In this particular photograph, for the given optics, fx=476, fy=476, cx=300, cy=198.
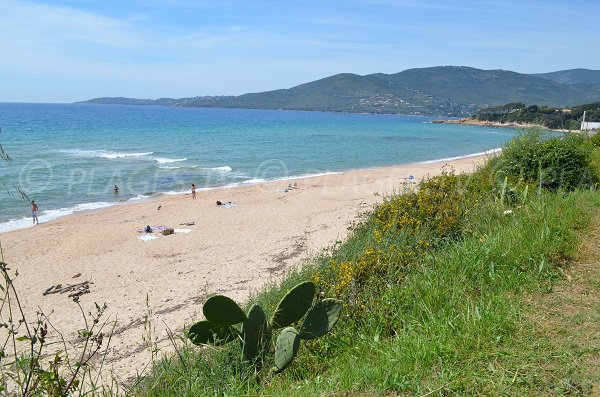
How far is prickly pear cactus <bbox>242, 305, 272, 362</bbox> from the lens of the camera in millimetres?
4094

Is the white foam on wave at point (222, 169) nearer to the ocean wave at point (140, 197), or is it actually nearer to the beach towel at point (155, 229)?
the ocean wave at point (140, 197)

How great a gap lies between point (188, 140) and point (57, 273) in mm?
48284

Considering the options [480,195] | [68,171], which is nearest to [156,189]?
[68,171]

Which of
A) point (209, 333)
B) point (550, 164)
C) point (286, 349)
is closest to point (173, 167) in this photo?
point (550, 164)

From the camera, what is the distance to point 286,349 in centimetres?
386

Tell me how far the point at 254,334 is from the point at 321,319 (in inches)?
23.5

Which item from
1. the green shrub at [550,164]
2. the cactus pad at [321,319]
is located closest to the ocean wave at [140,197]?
the green shrub at [550,164]

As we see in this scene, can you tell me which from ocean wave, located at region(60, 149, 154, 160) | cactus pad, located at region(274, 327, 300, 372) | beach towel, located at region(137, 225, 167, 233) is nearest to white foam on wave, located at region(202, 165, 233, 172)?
ocean wave, located at region(60, 149, 154, 160)

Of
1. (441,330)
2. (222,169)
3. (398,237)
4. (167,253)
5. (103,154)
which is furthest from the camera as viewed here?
(103,154)

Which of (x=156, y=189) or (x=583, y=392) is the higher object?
(x=583, y=392)

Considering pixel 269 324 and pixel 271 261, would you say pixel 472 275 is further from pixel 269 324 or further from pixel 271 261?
pixel 271 261

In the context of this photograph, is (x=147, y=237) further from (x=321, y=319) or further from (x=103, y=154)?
(x=103, y=154)

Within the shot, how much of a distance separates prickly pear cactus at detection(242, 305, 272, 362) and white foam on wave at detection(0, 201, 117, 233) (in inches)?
713

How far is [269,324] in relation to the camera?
4.27 m
